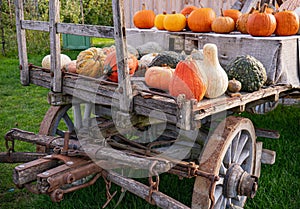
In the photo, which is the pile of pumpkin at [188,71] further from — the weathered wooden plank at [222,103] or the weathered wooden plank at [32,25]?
the weathered wooden plank at [32,25]

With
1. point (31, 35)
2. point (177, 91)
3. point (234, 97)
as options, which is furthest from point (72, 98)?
point (31, 35)

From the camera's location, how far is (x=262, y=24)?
333cm

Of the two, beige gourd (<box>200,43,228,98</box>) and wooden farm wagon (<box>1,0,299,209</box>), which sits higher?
beige gourd (<box>200,43,228,98</box>)

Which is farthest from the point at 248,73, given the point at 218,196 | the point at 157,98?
the point at 218,196

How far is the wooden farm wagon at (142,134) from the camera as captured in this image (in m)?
2.36

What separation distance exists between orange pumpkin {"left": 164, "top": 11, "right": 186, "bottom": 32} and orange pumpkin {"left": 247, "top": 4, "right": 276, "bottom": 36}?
749mm

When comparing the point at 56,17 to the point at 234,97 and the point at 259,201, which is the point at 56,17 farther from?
the point at 259,201

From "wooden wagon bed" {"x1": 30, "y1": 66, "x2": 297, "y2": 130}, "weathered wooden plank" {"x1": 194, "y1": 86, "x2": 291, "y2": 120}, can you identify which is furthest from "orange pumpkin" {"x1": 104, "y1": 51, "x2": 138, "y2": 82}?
"weathered wooden plank" {"x1": 194, "y1": 86, "x2": 291, "y2": 120}

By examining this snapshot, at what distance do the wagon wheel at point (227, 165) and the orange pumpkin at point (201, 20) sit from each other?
1232 millimetres

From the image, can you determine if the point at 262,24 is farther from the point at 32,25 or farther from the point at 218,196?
the point at 32,25

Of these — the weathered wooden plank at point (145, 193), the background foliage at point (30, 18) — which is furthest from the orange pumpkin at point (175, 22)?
the background foliage at point (30, 18)

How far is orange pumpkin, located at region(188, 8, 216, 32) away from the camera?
3.80 metres

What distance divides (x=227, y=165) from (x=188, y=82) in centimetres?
78

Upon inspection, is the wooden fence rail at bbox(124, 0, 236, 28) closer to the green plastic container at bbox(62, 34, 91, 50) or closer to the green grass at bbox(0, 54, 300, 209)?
the green grass at bbox(0, 54, 300, 209)
